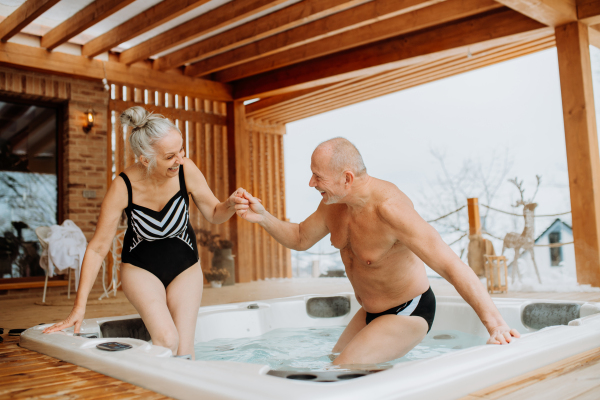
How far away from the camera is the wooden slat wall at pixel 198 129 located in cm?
661

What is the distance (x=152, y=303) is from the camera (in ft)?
6.55

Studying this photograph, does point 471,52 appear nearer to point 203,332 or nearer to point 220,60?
point 220,60

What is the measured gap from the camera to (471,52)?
5.18m

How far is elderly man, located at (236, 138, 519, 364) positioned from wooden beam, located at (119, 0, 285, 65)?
9.28 feet

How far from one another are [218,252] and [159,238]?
4619mm

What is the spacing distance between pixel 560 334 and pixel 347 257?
31.6 inches

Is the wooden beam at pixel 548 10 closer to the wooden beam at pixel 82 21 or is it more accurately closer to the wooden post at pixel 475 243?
the wooden post at pixel 475 243

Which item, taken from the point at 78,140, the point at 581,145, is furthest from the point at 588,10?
the point at 78,140

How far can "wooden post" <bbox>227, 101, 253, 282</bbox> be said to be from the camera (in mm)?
6992

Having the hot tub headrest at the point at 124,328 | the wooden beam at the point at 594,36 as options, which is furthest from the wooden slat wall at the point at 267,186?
the hot tub headrest at the point at 124,328

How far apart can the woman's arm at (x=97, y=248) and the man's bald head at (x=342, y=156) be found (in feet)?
2.68

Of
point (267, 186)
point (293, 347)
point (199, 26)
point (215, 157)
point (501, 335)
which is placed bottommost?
point (293, 347)

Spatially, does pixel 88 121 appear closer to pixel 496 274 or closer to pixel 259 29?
pixel 259 29

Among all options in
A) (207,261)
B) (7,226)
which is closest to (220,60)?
(207,261)
